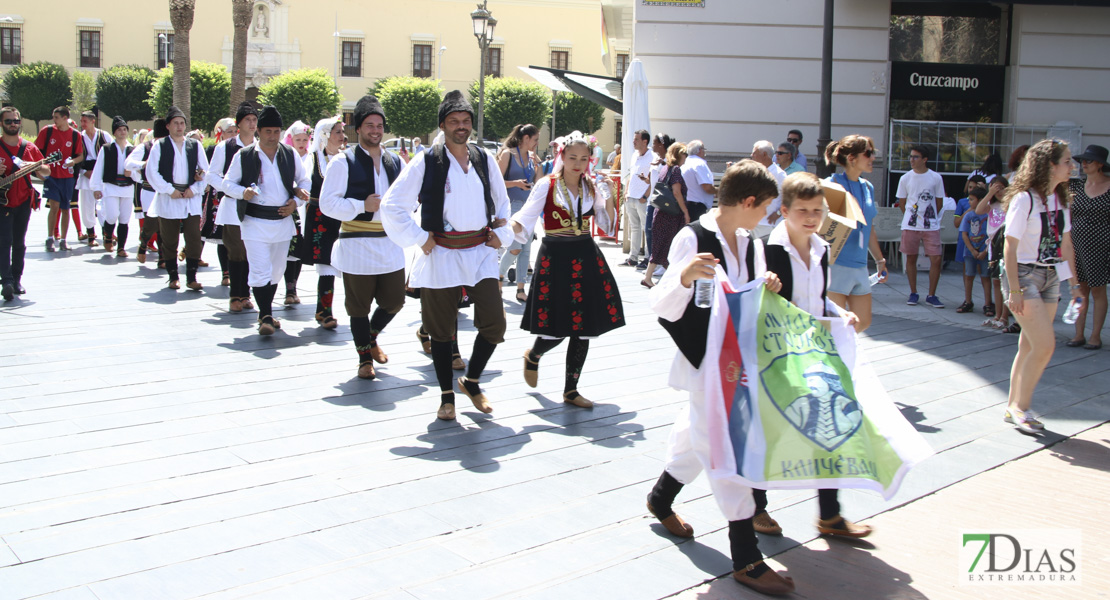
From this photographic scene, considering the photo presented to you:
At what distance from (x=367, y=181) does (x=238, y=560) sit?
12.0 feet

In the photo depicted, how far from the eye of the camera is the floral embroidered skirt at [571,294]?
19.8 feet

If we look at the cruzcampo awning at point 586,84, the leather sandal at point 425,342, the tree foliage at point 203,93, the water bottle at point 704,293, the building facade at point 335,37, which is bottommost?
the leather sandal at point 425,342

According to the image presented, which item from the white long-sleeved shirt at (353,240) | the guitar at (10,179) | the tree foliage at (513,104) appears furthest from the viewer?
the tree foliage at (513,104)

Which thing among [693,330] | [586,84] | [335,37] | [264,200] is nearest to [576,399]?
[693,330]

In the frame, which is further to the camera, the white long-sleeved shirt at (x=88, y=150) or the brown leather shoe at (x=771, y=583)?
the white long-sleeved shirt at (x=88, y=150)

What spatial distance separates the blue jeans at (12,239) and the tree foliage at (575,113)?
1805 inches

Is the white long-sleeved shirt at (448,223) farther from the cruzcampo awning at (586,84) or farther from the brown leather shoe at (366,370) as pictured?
the cruzcampo awning at (586,84)

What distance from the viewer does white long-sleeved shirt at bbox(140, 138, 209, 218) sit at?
10.8m

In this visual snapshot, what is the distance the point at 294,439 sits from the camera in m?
5.36

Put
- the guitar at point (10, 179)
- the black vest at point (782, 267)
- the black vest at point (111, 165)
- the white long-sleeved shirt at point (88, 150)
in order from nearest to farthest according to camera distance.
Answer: the black vest at point (782, 267)
the guitar at point (10, 179)
the black vest at point (111, 165)
the white long-sleeved shirt at point (88, 150)

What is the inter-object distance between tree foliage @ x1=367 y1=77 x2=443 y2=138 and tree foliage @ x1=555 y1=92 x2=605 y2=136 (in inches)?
276

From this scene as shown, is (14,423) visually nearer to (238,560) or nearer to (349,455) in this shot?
(349,455)

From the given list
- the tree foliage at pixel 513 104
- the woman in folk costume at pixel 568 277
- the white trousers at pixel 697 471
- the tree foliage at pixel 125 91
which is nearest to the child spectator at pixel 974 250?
the woman in folk costume at pixel 568 277

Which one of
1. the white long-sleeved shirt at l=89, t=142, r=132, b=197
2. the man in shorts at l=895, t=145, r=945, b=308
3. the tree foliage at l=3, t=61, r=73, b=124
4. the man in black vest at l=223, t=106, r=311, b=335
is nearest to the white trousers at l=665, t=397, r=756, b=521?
the man in black vest at l=223, t=106, r=311, b=335
